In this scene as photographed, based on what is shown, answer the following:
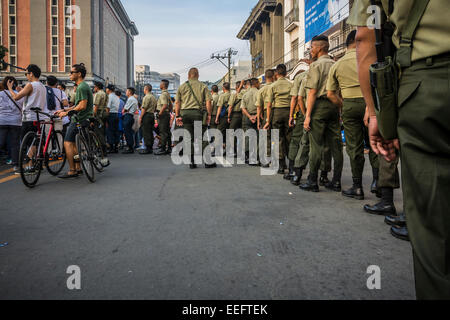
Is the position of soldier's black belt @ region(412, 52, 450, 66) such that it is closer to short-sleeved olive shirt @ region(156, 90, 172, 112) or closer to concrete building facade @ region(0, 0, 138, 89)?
short-sleeved olive shirt @ region(156, 90, 172, 112)

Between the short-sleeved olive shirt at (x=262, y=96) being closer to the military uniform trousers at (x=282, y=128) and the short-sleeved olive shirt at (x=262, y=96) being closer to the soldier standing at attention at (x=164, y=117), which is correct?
the military uniform trousers at (x=282, y=128)

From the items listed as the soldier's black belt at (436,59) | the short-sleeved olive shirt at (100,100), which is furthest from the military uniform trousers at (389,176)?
the short-sleeved olive shirt at (100,100)

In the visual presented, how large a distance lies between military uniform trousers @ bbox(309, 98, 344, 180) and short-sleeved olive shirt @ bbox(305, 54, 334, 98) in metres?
0.14

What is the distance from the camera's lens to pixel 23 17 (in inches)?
2152

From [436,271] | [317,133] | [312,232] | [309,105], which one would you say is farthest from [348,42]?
[436,271]

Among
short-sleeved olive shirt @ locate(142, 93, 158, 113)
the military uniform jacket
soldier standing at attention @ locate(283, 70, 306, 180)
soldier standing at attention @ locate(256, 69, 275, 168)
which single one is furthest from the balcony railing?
soldier standing at attention @ locate(283, 70, 306, 180)

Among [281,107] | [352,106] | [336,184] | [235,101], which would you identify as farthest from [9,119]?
[352,106]

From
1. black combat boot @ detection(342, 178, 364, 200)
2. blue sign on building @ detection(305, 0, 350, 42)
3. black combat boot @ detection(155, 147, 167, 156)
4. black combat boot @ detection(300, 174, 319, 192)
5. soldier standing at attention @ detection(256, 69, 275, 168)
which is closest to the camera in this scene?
black combat boot @ detection(342, 178, 364, 200)

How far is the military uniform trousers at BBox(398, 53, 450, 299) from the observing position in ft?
4.21

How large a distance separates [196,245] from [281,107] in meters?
4.69

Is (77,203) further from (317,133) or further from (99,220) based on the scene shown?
(317,133)

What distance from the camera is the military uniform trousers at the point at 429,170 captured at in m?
1.28

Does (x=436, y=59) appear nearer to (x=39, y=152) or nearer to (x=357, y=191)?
(x=357, y=191)

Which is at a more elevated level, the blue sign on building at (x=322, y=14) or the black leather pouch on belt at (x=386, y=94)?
the blue sign on building at (x=322, y=14)
